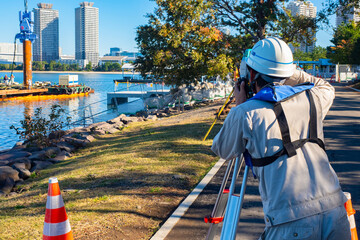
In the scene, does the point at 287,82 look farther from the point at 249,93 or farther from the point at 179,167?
the point at 179,167

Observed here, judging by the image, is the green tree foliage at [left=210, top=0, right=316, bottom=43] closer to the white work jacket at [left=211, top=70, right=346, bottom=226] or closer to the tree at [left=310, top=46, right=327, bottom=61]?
the white work jacket at [left=211, top=70, right=346, bottom=226]

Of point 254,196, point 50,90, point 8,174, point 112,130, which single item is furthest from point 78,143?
point 50,90

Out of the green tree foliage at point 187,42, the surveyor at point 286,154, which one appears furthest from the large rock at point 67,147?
the surveyor at point 286,154

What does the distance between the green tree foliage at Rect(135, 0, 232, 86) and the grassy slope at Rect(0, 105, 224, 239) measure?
8.11 m

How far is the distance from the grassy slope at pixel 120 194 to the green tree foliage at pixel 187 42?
26.6 feet

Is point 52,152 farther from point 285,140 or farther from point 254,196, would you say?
point 285,140

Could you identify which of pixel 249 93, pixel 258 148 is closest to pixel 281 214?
pixel 258 148

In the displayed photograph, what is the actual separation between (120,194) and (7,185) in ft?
14.7

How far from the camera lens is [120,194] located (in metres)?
6.88

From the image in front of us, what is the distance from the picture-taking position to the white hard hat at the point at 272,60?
8.59 feet

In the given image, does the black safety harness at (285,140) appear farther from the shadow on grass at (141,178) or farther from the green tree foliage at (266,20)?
the green tree foliage at (266,20)

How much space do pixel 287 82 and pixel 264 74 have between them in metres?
0.31

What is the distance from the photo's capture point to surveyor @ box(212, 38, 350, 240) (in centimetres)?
236

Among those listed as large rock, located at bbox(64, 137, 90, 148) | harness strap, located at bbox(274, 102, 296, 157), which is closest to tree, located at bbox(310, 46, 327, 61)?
large rock, located at bbox(64, 137, 90, 148)
